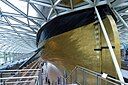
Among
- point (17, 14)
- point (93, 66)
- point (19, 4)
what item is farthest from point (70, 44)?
point (17, 14)

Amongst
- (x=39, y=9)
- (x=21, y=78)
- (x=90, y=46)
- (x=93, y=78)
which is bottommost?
(x=93, y=78)

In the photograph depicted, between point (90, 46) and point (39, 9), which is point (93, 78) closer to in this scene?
point (90, 46)

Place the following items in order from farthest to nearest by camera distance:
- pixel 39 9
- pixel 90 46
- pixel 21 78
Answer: pixel 39 9 < pixel 90 46 < pixel 21 78

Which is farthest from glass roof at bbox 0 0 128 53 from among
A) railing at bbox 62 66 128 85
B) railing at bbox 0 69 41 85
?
railing at bbox 0 69 41 85

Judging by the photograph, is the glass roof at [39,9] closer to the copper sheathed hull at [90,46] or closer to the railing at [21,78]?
the copper sheathed hull at [90,46]

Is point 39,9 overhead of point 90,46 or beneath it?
overhead

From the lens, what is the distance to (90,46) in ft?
48.1

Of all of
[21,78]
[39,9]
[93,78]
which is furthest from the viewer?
[39,9]

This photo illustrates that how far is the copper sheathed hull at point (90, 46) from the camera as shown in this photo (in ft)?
42.9

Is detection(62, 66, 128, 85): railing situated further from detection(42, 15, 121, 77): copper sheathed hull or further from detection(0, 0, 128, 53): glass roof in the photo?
detection(0, 0, 128, 53): glass roof

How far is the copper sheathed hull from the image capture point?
13062mm

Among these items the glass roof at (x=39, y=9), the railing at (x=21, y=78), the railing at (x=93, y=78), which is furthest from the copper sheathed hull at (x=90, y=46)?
the railing at (x=21, y=78)

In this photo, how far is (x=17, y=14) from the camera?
20.8 m

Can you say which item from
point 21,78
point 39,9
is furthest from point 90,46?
point 21,78
